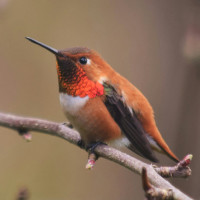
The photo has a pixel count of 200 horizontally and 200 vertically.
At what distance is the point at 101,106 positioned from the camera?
3.35 m

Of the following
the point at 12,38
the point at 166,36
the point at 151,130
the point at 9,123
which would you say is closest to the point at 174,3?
the point at 166,36

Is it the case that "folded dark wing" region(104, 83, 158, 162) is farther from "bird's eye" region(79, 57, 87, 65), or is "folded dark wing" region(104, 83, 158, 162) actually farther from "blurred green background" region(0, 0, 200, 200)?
"blurred green background" region(0, 0, 200, 200)

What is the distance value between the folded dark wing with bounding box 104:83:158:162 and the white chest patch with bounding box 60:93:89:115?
219mm

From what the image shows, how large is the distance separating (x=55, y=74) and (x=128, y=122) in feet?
10.6

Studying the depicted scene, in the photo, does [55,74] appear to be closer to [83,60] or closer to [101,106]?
[83,60]

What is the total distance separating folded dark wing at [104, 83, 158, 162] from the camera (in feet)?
11.0

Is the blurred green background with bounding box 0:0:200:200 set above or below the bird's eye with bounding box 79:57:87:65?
below

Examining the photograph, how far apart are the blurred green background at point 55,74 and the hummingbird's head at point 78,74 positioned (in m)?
1.76

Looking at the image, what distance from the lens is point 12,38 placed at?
6695 millimetres

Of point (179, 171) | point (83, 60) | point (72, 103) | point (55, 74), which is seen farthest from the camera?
point (55, 74)

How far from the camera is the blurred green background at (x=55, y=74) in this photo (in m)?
5.62

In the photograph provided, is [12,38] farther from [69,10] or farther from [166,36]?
[166,36]

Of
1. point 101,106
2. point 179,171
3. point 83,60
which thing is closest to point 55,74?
point 83,60

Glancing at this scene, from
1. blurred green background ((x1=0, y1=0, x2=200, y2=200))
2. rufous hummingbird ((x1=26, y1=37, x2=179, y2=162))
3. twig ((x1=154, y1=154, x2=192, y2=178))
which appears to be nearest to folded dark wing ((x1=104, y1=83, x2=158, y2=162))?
rufous hummingbird ((x1=26, y1=37, x2=179, y2=162))
